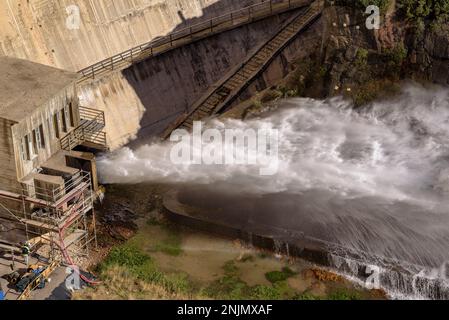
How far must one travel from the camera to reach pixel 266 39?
5084 cm

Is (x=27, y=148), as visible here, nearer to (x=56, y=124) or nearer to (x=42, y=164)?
(x=42, y=164)

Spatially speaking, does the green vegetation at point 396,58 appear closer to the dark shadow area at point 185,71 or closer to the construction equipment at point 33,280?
the dark shadow area at point 185,71

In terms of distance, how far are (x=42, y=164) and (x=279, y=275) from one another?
12557 millimetres

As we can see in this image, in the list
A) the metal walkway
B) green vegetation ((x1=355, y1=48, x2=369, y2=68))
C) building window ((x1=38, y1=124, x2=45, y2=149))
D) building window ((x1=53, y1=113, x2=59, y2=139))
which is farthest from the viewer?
the metal walkway

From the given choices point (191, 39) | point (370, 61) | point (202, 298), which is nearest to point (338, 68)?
point (370, 61)

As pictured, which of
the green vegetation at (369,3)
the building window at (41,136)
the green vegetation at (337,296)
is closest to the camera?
the green vegetation at (337,296)

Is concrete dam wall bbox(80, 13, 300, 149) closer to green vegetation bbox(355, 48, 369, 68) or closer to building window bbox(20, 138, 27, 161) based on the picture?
green vegetation bbox(355, 48, 369, 68)

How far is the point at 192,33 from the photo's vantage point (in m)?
51.2

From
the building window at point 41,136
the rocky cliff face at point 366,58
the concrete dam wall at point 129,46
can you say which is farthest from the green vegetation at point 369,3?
the building window at point 41,136

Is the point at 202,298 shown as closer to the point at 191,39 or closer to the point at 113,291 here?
the point at 113,291

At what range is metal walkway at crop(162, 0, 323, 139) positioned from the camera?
156ft

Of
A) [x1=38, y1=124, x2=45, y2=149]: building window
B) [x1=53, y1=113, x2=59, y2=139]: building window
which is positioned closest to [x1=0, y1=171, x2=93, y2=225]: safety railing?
[x1=38, y1=124, x2=45, y2=149]: building window

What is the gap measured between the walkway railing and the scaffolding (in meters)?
12.1

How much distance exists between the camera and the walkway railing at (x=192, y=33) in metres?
47.8
